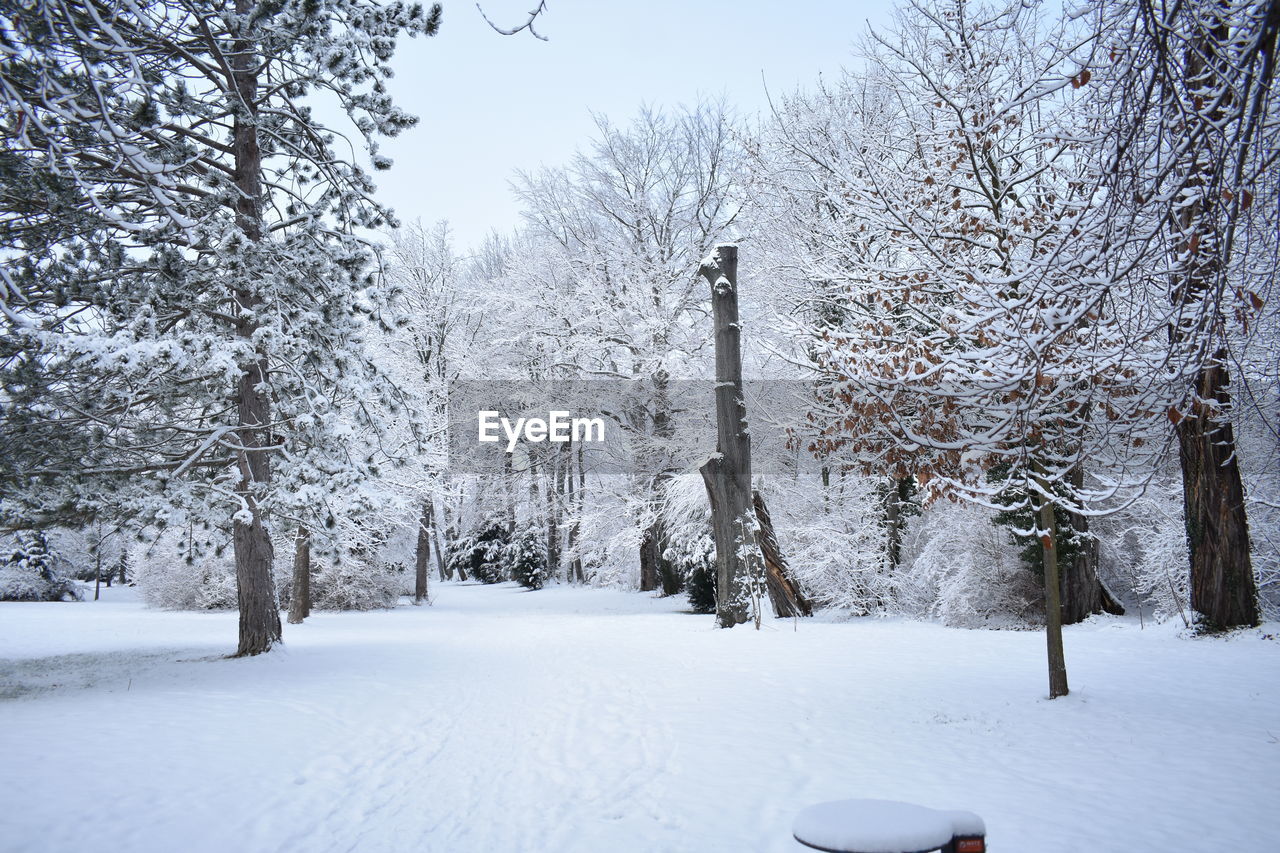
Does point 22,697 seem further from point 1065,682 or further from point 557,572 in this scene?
point 557,572

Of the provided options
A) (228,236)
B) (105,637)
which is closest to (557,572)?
(105,637)

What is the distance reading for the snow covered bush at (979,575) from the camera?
12.0m

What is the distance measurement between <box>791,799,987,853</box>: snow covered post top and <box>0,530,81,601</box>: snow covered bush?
88.6 feet

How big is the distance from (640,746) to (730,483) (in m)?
7.65

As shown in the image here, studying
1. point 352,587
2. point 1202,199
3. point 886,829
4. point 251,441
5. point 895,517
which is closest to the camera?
point 886,829

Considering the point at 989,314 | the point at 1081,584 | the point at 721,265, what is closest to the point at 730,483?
the point at 721,265

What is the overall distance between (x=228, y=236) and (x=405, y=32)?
2.64 meters

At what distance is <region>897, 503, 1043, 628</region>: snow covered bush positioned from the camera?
12023 millimetres

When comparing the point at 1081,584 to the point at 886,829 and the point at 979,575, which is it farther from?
the point at 886,829

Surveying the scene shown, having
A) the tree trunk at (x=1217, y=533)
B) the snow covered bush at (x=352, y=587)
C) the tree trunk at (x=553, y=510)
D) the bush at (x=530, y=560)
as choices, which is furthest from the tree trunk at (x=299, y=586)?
the tree trunk at (x=1217, y=533)

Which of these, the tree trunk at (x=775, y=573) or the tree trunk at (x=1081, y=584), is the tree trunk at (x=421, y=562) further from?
the tree trunk at (x=1081, y=584)

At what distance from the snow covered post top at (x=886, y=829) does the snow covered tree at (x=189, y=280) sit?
564cm

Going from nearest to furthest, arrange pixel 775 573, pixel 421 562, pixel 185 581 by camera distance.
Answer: pixel 775 573
pixel 185 581
pixel 421 562

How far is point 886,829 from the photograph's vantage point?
2.70 metres
